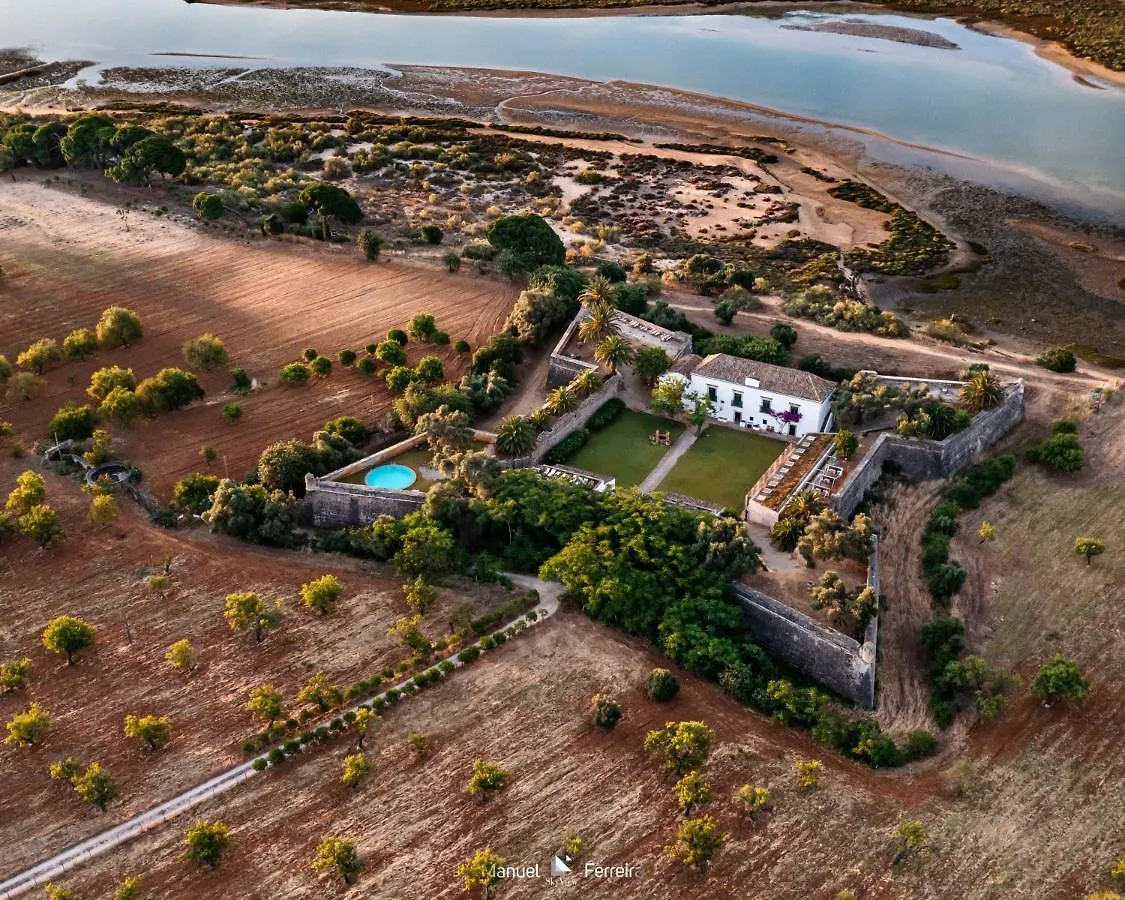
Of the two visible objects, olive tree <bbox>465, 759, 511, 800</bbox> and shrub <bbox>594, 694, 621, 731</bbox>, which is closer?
olive tree <bbox>465, 759, 511, 800</bbox>

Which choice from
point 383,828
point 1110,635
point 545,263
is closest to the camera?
point 383,828

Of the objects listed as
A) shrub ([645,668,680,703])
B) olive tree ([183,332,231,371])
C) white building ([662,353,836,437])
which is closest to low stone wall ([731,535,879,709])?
shrub ([645,668,680,703])

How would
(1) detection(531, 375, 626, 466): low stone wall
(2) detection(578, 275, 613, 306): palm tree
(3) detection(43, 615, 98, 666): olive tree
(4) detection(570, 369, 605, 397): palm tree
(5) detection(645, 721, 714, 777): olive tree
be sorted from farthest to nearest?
(2) detection(578, 275, 613, 306): palm tree, (4) detection(570, 369, 605, 397): palm tree, (1) detection(531, 375, 626, 466): low stone wall, (3) detection(43, 615, 98, 666): olive tree, (5) detection(645, 721, 714, 777): olive tree

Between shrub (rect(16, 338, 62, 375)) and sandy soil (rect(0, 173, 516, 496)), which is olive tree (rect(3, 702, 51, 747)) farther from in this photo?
shrub (rect(16, 338, 62, 375))

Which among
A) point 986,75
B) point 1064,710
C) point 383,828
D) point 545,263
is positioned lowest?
point 383,828

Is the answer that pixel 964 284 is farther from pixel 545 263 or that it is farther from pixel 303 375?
pixel 303 375

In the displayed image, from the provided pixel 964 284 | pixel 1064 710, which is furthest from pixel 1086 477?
pixel 964 284

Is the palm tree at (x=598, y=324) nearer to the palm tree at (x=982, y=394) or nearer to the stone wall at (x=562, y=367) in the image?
the stone wall at (x=562, y=367)
